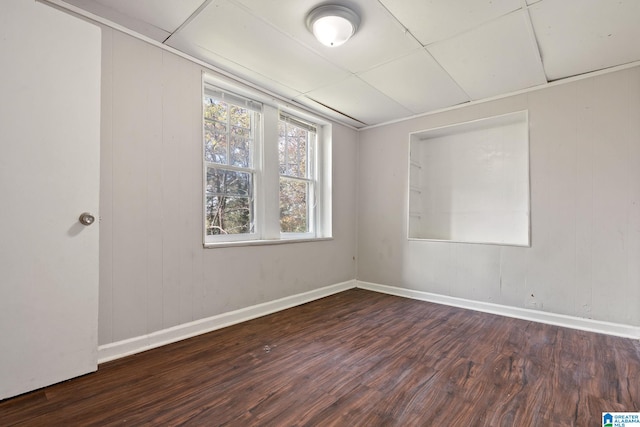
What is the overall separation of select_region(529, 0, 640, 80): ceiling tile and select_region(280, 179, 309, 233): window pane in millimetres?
2678

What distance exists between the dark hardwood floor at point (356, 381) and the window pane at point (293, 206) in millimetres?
1305

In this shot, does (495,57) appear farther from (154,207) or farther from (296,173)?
(154,207)

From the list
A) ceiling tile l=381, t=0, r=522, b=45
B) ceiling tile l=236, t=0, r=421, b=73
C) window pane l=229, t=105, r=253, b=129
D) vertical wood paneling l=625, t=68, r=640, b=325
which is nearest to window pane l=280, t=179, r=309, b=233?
window pane l=229, t=105, r=253, b=129

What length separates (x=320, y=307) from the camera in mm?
3369

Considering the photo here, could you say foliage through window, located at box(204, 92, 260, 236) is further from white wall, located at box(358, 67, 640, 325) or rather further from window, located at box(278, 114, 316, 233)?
white wall, located at box(358, 67, 640, 325)

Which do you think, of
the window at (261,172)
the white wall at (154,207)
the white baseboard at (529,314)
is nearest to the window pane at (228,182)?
the window at (261,172)

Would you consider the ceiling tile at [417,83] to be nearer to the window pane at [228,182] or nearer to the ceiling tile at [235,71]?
the ceiling tile at [235,71]

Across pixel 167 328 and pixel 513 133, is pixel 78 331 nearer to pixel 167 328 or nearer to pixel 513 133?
pixel 167 328

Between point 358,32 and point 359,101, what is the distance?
1.28 m

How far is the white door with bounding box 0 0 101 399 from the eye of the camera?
158 centimetres

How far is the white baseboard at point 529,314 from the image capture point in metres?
2.60

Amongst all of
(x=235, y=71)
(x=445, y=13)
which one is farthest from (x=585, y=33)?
(x=235, y=71)

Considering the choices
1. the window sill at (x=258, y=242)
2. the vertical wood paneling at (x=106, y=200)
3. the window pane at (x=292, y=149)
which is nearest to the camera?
the vertical wood paneling at (x=106, y=200)

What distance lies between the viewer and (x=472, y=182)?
3.72 metres
